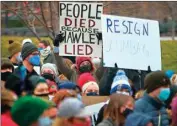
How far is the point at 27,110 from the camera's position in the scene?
675cm

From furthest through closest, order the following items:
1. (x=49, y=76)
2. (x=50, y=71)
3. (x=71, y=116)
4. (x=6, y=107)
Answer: (x=50, y=71), (x=49, y=76), (x=6, y=107), (x=71, y=116)

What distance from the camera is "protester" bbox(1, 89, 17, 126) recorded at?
7027mm

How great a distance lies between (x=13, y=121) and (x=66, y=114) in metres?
0.52

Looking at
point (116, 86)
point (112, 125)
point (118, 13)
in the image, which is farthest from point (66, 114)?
point (118, 13)

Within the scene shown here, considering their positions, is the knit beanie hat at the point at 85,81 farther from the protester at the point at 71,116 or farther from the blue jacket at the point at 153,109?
the protester at the point at 71,116

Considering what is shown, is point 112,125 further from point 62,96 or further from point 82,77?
point 82,77

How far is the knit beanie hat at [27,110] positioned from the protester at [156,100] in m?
1.42

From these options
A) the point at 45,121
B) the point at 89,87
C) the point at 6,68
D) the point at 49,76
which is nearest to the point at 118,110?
the point at 45,121

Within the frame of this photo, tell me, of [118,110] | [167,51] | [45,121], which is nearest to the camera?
[45,121]

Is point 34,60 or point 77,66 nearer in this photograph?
point 34,60

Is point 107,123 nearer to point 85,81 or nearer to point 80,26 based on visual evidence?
point 85,81

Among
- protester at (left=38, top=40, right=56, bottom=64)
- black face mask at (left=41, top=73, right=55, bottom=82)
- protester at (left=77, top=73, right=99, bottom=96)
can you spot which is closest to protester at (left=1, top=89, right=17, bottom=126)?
protester at (left=77, top=73, right=99, bottom=96)

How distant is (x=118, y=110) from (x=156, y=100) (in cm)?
49

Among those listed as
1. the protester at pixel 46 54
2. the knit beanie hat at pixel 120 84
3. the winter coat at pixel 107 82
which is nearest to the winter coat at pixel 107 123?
the knit beanie hat at pixel 120 84
